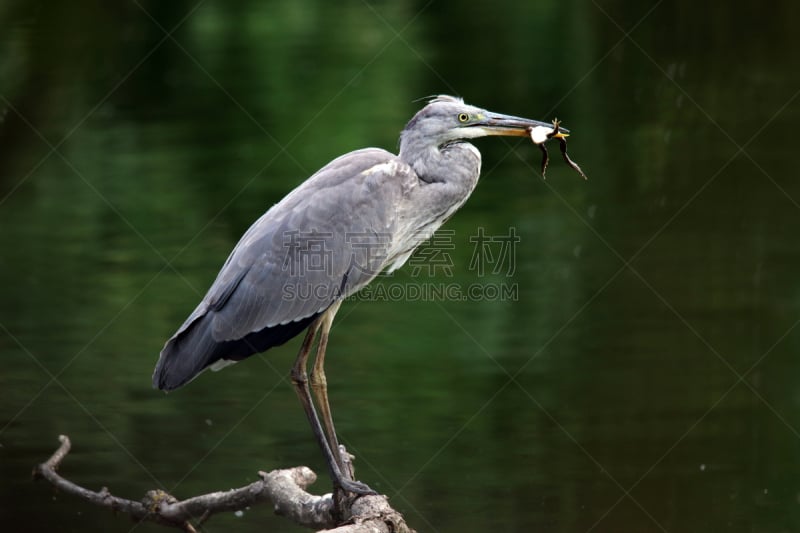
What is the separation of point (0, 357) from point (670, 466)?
4619mm

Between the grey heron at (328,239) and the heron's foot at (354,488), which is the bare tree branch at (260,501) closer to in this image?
the heron's foot at (354,488)

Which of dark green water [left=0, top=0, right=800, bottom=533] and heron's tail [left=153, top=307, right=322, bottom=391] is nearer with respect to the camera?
heron's tail [left=153, top=307, right=322, bottom=391]

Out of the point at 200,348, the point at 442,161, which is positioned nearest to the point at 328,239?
the point at 442,161

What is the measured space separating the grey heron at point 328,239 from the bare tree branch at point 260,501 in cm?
30

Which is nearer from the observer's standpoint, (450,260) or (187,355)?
(187,355)

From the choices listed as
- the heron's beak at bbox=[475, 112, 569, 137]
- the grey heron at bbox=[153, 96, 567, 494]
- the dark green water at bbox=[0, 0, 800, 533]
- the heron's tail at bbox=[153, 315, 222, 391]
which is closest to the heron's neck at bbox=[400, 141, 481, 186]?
the grey heron at bbox=[153, 96, 567, 494]

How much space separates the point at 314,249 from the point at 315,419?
685 mm

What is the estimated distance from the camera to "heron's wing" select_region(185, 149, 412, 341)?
461cm

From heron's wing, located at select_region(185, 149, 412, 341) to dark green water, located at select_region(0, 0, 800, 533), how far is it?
6.24 ft

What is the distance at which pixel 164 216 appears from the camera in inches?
392

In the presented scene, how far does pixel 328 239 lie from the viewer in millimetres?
4621

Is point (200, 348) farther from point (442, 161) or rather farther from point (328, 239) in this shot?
point (442, 161)

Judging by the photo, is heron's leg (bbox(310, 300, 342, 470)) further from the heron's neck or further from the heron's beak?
the heron's beak

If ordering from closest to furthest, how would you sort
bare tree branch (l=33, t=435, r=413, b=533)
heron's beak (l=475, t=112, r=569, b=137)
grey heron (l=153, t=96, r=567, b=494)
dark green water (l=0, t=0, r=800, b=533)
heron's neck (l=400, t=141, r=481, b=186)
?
bare tree branch (l=33, t=435, r=413, b=533)
heron's beak (l=475, t=112, r=569, b=137)
grey heron (l=153, t=96, r=567, b=494)
heron's neck (l=400, t=141, r=481, b=186)
dark green water (l=0, t=0, r=800, b=533)
